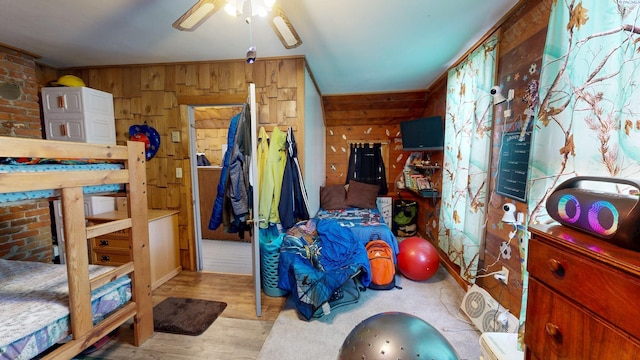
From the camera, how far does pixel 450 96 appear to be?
9.20ft

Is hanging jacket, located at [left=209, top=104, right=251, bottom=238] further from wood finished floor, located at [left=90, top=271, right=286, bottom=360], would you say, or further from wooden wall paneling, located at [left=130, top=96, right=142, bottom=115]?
wooden wall paneling, located at [left=130, top=96, right=142, bottom=115]

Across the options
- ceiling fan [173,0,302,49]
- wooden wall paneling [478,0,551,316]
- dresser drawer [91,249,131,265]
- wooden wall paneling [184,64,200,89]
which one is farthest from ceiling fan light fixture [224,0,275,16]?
dresser drawer [91,249,131,265]

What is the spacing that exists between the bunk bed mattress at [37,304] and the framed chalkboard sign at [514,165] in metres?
2.84

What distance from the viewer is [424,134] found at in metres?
3.48

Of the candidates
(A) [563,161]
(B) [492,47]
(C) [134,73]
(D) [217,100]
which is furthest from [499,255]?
(C) [134,73]

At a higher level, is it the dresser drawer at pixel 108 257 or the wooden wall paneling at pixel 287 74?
the wooden wall paneling at pixel 287 74

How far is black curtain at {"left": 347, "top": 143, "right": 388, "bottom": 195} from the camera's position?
448cm

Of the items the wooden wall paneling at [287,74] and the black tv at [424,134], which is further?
the black tv at [424,134]

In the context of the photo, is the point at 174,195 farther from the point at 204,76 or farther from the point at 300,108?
the point at 300,108

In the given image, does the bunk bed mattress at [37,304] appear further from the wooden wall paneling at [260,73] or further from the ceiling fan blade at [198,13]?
the wooden wall paneling at [260,73]

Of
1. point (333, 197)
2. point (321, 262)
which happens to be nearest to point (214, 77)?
point (321, 262)

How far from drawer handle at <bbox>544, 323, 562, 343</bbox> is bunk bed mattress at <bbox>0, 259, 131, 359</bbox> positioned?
2073 millimetres

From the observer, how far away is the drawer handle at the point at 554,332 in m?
0.69

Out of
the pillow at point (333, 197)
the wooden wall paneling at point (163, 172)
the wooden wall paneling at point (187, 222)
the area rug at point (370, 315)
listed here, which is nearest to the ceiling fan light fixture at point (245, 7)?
the wooden wall paneling at point (187, 222)
